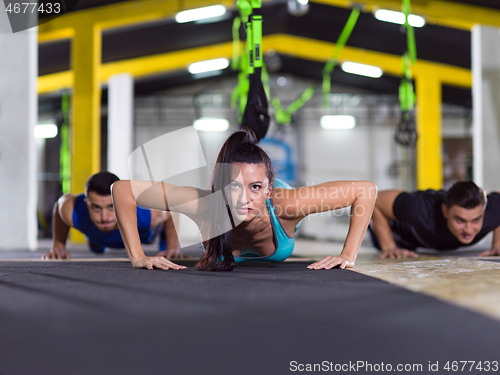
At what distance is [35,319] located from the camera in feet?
3.45

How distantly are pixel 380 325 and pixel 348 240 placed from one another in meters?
0.95

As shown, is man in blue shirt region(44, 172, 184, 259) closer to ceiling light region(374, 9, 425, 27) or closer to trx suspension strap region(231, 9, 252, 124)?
trx suspension strap region(231, 9, 252, 124)

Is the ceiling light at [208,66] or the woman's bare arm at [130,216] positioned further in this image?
the ceiling light at [208,66]

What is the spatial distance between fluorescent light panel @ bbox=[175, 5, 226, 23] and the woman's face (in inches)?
218

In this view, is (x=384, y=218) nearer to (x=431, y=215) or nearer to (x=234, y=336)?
(x=431, y=215)

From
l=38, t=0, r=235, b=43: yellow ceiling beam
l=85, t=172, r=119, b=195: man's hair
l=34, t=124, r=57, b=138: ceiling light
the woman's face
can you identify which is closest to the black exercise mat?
the woman's face

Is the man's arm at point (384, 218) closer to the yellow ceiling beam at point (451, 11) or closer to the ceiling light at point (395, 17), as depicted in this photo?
the yellow ceiling beam at point (451, 11)

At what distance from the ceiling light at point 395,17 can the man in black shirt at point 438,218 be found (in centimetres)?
473

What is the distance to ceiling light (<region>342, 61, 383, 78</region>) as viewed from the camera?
969cm

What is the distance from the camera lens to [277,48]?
9.45 metres

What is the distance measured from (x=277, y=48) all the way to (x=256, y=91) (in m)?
7.54

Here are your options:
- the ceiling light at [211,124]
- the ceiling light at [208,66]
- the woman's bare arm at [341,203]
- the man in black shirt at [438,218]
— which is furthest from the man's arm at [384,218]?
the ceiling light at [211,124]

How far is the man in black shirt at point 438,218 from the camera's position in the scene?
2605 millimetres

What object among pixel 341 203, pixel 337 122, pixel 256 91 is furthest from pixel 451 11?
pixel 337 122
